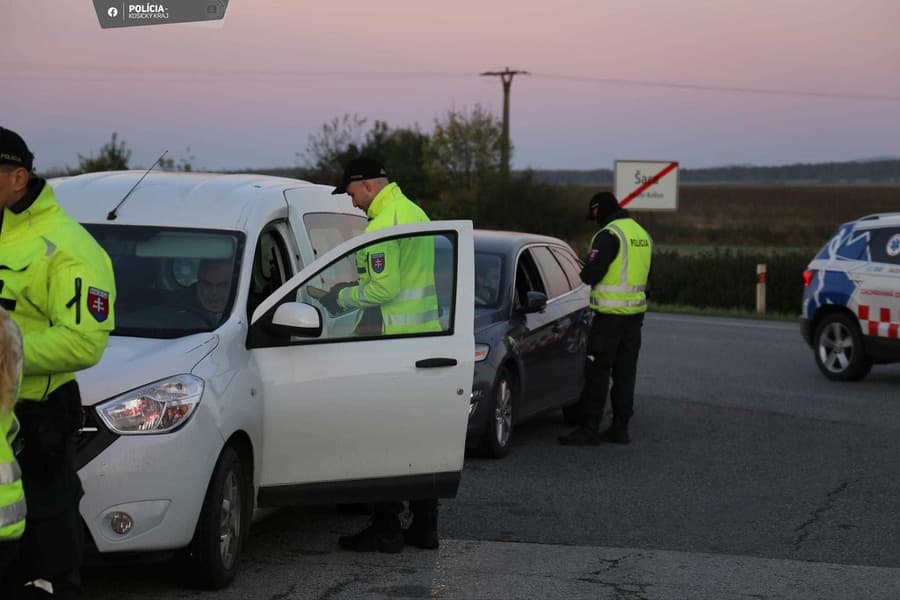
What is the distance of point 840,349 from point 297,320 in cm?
1039

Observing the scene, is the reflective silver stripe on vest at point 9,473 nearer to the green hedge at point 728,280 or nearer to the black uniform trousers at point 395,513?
the black uniform trousers at point 395,513

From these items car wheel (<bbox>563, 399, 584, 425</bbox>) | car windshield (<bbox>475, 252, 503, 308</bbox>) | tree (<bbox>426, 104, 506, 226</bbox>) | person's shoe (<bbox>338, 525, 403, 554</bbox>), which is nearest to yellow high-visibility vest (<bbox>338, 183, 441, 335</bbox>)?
person's shoe (<bbox>338, 525, 403, 554</bbox>)

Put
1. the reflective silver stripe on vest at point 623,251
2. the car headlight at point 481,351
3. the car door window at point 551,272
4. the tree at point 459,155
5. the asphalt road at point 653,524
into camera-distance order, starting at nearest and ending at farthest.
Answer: the asphalt road at point 653,524
the car headlight at point 481,351
the reflective silver stripe on vest at point 623,251
the car door window at point 551,272
the tree at point 459,155

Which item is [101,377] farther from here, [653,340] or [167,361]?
[653,340]

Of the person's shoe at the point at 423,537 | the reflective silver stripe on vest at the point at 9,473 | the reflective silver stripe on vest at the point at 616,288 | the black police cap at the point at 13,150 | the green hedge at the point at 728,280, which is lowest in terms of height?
the green hedge at the point at 728,280

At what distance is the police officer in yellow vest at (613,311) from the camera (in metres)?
11.1

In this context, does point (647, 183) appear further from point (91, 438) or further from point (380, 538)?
point (91, 438)

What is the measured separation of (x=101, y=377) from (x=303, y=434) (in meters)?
1.15

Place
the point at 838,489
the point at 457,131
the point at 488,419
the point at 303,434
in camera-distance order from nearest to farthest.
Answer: the point at 303,434
the point at 838,489
the point at 488,419
the point at 457,131

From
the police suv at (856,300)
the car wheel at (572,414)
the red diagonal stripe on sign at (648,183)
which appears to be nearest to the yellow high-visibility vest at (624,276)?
the car wheel at (572,414)

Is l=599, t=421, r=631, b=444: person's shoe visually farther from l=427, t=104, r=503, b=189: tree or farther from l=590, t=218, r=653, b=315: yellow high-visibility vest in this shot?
l=427, t=104, r=503, b=189: tree

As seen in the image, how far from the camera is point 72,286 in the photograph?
15.1 ft

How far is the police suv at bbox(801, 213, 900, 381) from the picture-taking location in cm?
1503

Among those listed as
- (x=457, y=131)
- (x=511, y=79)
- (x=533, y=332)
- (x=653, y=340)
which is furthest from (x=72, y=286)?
(x=457, y=131)
